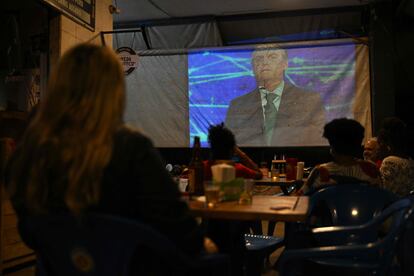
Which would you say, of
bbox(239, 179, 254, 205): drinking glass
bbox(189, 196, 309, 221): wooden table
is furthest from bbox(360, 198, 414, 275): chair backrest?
bbox(239, 179, 254, 205): drinking glass

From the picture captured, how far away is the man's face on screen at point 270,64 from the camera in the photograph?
5.84 meters

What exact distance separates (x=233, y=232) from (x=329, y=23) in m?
4.76

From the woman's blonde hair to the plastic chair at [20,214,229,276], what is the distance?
55 millimetres

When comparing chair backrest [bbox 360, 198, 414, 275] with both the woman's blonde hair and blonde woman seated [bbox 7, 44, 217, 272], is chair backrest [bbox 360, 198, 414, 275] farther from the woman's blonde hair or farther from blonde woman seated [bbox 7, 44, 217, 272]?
the woman's blonde hair

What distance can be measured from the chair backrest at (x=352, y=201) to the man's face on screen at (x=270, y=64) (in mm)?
3826

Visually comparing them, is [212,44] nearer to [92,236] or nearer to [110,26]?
[110,26]

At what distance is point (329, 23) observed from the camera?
5.93 m

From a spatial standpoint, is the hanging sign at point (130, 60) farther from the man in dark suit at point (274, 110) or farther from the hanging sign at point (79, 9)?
the man in dark suit at point (274, 110)

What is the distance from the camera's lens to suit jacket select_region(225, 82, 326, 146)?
5719 mm

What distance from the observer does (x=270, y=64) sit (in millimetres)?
5852

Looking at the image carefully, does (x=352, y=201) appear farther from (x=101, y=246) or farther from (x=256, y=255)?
(x=101, y=246)

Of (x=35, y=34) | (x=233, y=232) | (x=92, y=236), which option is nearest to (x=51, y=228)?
(x=92, y=236)

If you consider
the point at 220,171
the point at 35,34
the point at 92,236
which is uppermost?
the point at 35,34

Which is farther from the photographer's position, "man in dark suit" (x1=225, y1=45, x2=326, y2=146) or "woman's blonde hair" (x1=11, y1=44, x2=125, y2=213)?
"man in dark suit" (x1=225, y1=45, x2=326, y2=146)
